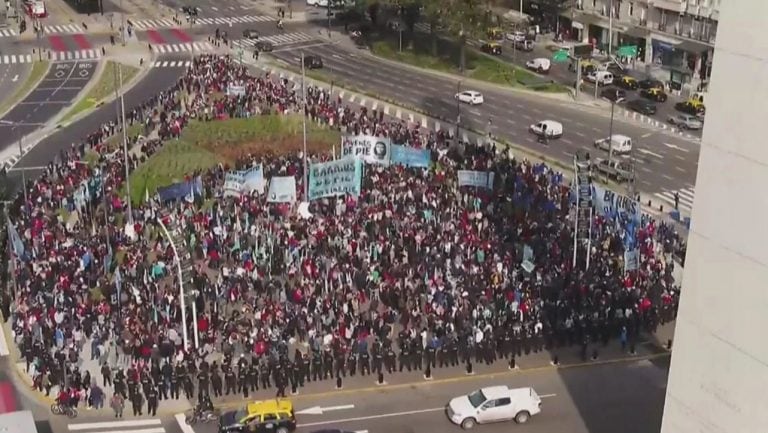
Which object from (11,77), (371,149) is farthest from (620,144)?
(11,77)

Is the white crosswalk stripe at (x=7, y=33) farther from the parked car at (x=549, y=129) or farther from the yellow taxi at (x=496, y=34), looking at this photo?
the parked car at (x=549, y=129)

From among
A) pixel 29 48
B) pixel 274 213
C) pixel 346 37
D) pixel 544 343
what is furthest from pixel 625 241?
pixel 29 48

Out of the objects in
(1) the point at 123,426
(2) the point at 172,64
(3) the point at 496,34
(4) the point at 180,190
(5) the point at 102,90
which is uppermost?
(4) the point at 180,190

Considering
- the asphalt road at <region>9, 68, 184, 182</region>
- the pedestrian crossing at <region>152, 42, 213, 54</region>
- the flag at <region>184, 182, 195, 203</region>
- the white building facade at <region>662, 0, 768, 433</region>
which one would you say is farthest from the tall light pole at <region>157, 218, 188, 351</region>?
the pedestrian crossing at <region>152, 42, 213, 54</region>

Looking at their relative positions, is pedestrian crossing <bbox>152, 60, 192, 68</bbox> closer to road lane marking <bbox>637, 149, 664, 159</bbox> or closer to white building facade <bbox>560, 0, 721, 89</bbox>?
white building facade <bbox>560, 0, 721, 89</bbox>

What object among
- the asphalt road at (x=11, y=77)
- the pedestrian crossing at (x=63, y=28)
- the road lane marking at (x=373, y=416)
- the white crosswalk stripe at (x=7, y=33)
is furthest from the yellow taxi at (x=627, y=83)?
the white crosswalk stripe at (x=7, y=33)

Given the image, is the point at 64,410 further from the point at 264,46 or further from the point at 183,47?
the point at 183,47

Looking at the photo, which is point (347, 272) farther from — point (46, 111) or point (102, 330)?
point (46, 111)
